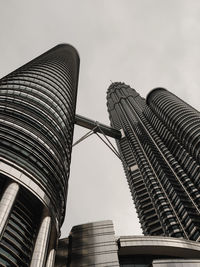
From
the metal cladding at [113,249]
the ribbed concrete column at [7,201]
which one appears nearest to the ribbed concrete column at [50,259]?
the metal cladding at [113,249]

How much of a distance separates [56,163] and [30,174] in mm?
5928

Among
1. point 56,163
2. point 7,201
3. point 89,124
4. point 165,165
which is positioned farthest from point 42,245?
point 89,124

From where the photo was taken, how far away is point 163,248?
38406mm

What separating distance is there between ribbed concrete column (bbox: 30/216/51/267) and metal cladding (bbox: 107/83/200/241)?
46.3 metres

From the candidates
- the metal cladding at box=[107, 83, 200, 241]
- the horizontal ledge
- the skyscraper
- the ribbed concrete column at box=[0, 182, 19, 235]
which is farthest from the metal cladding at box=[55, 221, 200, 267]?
the horizontal ledge

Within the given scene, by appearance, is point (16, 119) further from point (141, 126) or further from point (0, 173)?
point (141, 126)

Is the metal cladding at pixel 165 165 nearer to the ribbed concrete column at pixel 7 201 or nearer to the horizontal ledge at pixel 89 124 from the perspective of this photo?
the horizontal ledge at pixel 89 124

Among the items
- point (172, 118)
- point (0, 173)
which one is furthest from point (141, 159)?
point (0, 173)

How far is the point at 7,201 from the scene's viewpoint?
24203 mm

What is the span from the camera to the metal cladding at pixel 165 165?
73562mm

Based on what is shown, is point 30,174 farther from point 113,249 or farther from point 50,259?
point 113,249

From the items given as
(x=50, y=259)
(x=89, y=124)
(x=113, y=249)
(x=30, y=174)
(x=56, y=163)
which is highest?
(x=89, y=124)

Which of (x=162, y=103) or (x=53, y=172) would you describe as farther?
(x=162, y=103)

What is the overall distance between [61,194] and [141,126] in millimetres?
91162
